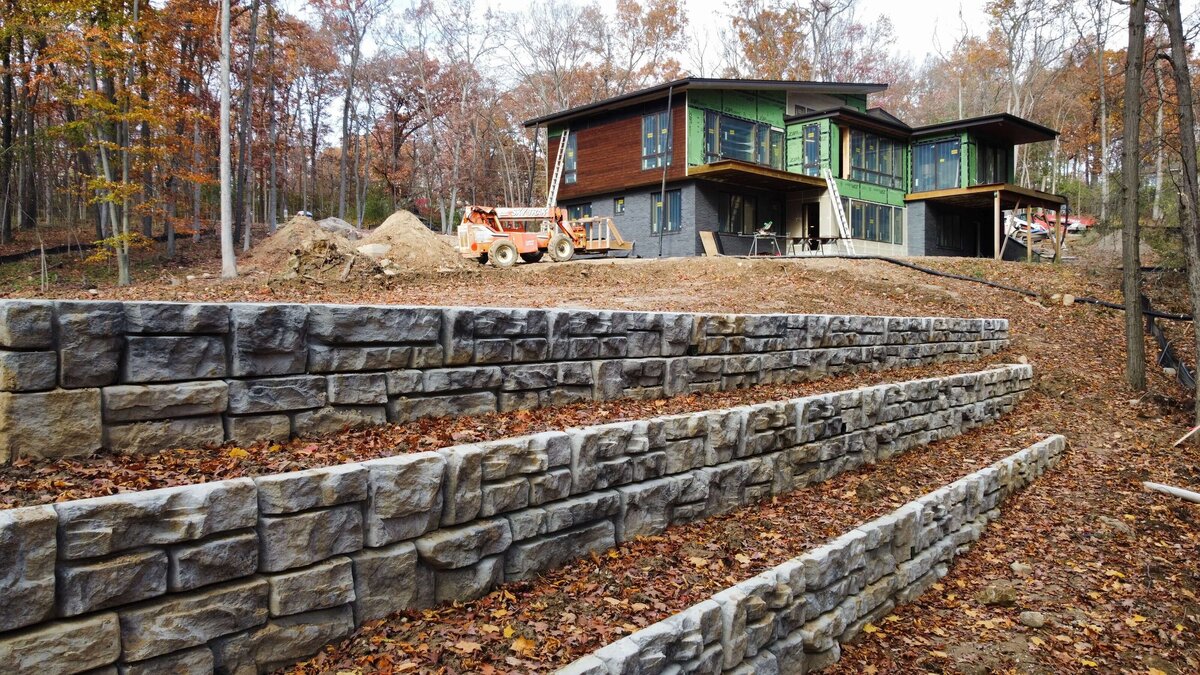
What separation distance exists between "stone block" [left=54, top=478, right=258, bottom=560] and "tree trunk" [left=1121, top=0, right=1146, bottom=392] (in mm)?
13713

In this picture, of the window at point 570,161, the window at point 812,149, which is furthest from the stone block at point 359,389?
the window at point 812,149

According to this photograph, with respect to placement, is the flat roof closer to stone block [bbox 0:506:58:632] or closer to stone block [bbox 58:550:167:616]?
stone block [bbox 58:550:167:616]

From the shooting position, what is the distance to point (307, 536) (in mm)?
2854

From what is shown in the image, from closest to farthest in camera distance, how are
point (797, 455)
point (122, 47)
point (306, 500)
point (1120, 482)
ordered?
point (306, 500), point (797, 455), point (1120, 482), point (122, 47)

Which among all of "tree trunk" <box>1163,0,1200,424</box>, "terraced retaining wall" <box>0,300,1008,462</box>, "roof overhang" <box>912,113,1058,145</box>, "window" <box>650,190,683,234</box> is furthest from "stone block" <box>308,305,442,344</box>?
"roof overhang" <box>912,113,1058,145</box>

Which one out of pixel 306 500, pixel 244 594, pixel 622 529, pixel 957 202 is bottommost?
pixel 622 529

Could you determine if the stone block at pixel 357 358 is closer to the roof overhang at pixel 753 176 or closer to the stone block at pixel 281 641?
the stone block at pixel 281 641

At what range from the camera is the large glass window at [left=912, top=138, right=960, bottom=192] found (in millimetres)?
25547

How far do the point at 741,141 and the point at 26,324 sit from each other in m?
22.3

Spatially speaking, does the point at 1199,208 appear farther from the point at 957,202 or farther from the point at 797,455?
the point at 957,202

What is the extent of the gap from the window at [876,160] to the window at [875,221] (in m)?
0.92

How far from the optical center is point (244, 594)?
2.65 metres

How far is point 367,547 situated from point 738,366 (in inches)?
189

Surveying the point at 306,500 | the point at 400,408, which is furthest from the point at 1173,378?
the point at 306,500
